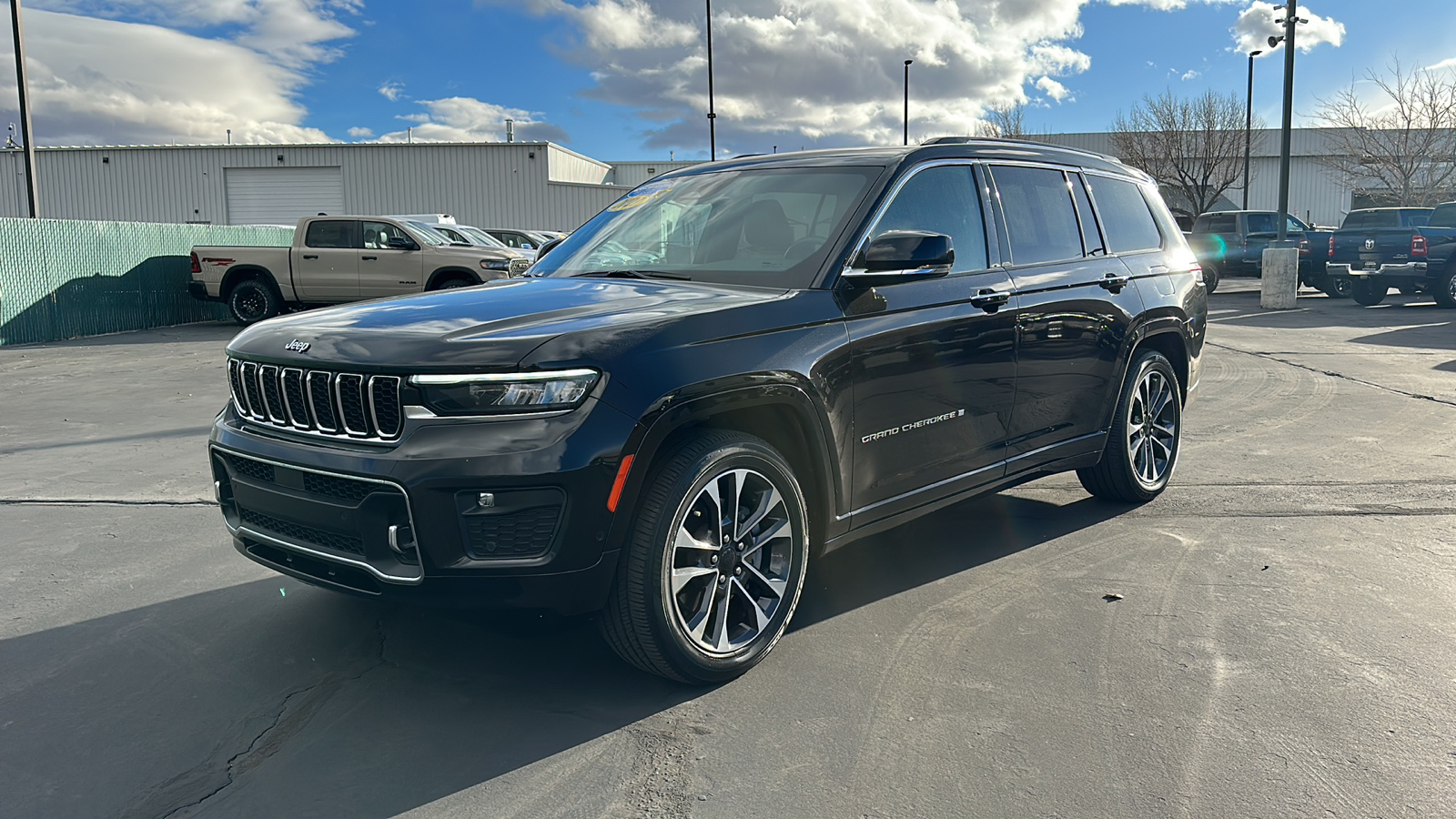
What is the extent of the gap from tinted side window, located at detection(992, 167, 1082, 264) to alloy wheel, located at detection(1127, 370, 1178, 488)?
980mm

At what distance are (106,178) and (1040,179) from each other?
167 ft

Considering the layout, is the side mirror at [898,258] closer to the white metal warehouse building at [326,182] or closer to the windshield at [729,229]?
the windshield at [729,229]

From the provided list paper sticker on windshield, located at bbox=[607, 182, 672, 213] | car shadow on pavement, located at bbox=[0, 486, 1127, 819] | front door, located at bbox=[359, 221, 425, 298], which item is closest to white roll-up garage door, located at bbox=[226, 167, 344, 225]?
front door, located at bbox=[359, 221, 425, 298]

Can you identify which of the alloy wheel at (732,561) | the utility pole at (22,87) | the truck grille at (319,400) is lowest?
the alloy wheel at (732,561)

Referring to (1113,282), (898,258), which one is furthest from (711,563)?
(1113,282)

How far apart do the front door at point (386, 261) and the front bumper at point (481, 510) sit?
1569cm

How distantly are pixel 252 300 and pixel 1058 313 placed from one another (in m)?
16.9

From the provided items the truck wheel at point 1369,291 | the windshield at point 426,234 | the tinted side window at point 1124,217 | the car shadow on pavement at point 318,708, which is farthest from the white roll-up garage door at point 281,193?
the car shadow on pavement at point 318,708

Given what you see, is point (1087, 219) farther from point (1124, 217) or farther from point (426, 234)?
point (426, 234)

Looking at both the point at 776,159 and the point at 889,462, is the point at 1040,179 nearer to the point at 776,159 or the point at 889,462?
the point at 776,159

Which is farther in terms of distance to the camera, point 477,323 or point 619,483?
point 477,323

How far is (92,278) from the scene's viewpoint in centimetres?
1761

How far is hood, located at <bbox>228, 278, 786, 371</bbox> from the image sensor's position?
3.15m

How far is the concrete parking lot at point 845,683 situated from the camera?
292 centimetres
